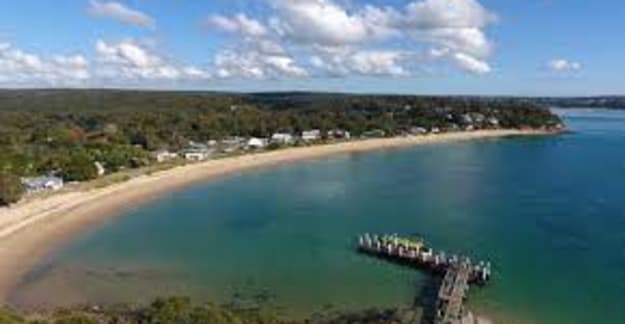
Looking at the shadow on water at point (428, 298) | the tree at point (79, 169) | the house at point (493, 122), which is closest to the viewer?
the shadow on water at point (428, 298)

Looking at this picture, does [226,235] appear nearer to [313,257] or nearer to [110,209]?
[313,257]

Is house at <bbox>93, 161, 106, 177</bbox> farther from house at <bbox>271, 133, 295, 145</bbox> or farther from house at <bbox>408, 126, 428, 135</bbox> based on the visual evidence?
house at <bbox>408, 126, 428, 135</bbox>

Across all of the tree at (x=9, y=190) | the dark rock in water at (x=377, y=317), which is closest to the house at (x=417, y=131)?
the tree at (x=9, y=190)

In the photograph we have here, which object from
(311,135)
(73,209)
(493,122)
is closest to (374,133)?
(311,135)

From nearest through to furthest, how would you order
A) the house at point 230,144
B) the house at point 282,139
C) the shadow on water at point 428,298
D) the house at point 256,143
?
the shadow on water at point 428,298, the house at point 230,144, the house at point 256,143, the house at point 282,139

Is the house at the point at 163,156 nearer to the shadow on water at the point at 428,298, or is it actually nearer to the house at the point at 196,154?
the house at the point at 196,154

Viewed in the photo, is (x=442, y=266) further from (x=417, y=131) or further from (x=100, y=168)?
(x=417, y=131)

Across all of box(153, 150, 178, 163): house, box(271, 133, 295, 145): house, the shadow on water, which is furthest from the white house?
the shadow on water
